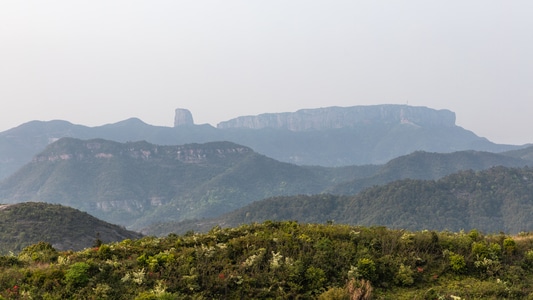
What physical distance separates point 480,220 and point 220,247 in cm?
18196

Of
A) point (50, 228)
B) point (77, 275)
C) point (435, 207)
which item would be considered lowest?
point (435, 207)

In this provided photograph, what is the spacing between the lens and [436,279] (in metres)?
14.2

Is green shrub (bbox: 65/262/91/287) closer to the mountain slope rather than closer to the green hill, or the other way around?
the green hill

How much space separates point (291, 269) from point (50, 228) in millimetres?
83496

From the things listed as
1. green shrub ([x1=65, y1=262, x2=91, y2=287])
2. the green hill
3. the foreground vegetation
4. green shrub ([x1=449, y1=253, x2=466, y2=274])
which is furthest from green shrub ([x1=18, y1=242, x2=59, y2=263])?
the green hill

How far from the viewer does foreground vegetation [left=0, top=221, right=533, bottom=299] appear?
498 inches

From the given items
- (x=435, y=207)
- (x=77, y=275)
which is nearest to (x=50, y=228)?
(x=77, y=275)

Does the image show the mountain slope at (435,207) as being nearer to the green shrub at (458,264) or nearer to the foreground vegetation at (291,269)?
the foreground vegetation at (291,269)

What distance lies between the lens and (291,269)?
13586 mm

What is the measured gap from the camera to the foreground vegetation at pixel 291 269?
41.5 feet

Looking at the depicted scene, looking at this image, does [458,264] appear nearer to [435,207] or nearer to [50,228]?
[50,228]

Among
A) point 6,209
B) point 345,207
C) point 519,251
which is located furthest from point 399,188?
point 519,251

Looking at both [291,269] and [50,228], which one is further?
[50,228]

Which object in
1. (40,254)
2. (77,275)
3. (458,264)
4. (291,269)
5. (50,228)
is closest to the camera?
(77,275)
